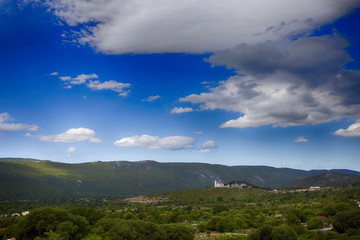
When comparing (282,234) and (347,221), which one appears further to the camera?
(347,221)

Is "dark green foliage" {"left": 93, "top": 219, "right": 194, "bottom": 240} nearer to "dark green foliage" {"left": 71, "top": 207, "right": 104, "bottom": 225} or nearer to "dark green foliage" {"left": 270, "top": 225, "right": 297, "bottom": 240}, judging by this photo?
"dark green foliage" {"left": 71, "top": 207, "right": 104, "bottom": 225}

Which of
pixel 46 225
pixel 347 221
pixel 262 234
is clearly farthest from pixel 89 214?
pixel 347 221

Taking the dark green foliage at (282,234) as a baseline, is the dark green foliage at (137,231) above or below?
below

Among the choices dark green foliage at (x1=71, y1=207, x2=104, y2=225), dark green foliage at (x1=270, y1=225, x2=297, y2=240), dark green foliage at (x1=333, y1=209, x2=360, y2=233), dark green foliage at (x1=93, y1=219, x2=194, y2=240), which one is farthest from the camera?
dark green foliage at (x1=71, y1=207, x2=104, y2=225)

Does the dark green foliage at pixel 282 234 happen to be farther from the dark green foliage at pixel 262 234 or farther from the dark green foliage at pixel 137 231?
the dark green foliage at pixel 137 231

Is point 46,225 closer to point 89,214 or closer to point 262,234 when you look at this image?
point 89,214

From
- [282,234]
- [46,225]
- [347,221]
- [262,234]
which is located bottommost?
[262,234]

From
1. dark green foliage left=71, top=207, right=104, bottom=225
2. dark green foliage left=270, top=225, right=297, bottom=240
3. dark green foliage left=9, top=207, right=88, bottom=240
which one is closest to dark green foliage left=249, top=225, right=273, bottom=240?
dark green foliage left=270, top=225, right=297, bottom=240

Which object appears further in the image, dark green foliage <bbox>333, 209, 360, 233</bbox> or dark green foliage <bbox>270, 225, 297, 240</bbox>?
dark green foliage <bbox>333, 209, 360, 233</bbox>

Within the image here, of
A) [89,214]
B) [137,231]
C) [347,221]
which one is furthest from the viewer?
[89,214]

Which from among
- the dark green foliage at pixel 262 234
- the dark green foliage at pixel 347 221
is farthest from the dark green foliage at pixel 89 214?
the dark green foliage at pixel 347 221

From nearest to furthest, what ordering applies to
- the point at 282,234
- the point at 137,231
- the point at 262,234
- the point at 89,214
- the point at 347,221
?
1. the point at 282,234
2. the point at 262,234
3. the point at 137,231
4. the point at 347,221
5. the point at 89,214

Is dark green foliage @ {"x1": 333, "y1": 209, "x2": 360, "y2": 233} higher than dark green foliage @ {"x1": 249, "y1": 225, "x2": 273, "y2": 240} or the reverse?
higher

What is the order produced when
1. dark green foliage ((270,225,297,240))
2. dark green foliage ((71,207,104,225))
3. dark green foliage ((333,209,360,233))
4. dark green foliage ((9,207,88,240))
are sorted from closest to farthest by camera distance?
dark green foliage ((270,225,297,240)) → dark green foliage ((9,207,88,240)) → dark green foliage ((333,209,360,233)) → dark green foliage ((71,207,104,225))
